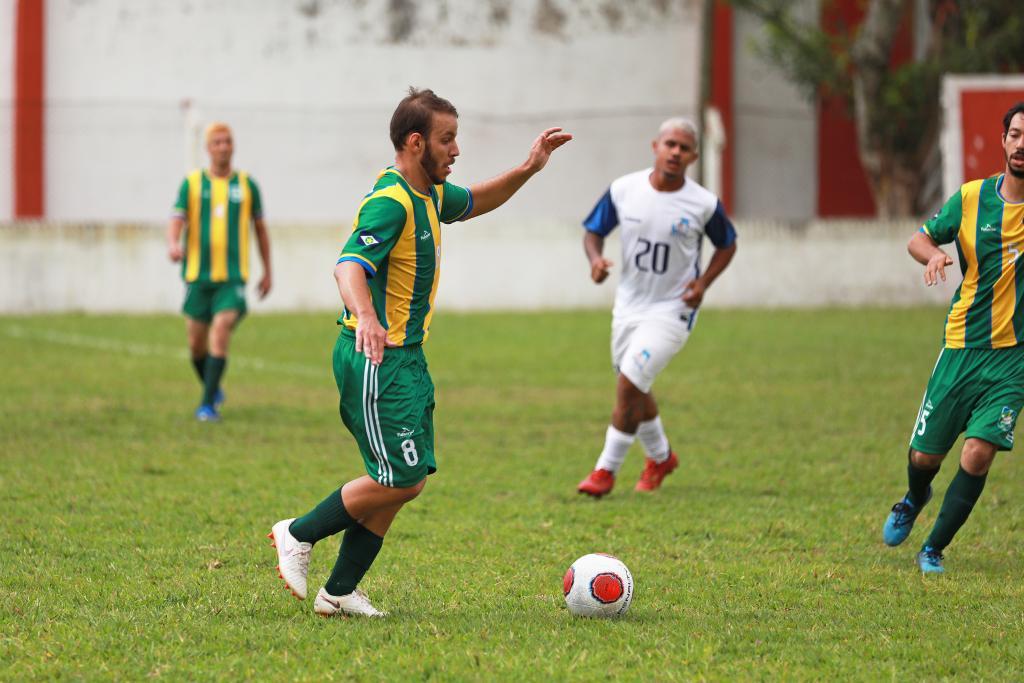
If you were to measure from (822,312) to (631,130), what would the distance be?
5.67m

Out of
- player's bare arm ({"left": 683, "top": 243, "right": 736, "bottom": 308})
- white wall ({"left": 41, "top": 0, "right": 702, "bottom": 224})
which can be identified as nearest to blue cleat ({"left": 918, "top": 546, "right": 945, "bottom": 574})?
player's bare arm ({"left": 683, "top": 243, "right": 736, "bottom": 308})

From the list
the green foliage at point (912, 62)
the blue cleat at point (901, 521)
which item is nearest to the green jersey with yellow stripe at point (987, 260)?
the blue cleat at point (901, 521)

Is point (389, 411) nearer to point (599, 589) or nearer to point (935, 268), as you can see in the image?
point (599, 589)

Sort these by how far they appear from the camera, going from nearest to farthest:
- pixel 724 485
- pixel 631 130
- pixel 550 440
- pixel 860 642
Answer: pixel 860 642 < pixel 724 485 < pixel 550 440 < pixel 631 130

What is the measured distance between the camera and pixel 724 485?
8.25 metres

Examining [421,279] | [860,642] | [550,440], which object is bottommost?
[550,440]

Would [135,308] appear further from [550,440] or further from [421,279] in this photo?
[421,279]

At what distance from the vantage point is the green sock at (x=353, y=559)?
5211 mm

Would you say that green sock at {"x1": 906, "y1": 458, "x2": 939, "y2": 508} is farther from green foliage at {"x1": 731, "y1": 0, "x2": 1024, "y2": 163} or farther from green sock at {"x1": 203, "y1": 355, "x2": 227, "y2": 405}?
green foliage at {"x1": 731, "y1": 0, "x2": 1024, "y2": 163}

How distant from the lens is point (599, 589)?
17.1ft

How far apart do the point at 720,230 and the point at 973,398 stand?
7.80 ft

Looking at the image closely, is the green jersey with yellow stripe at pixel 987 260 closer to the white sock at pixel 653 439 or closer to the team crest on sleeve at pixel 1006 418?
the team crest on sleeve at pixel 1006 418

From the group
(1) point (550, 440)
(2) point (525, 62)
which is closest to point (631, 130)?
(2) point (525, 62)

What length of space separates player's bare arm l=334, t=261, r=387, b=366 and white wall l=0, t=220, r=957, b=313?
13423 mm
